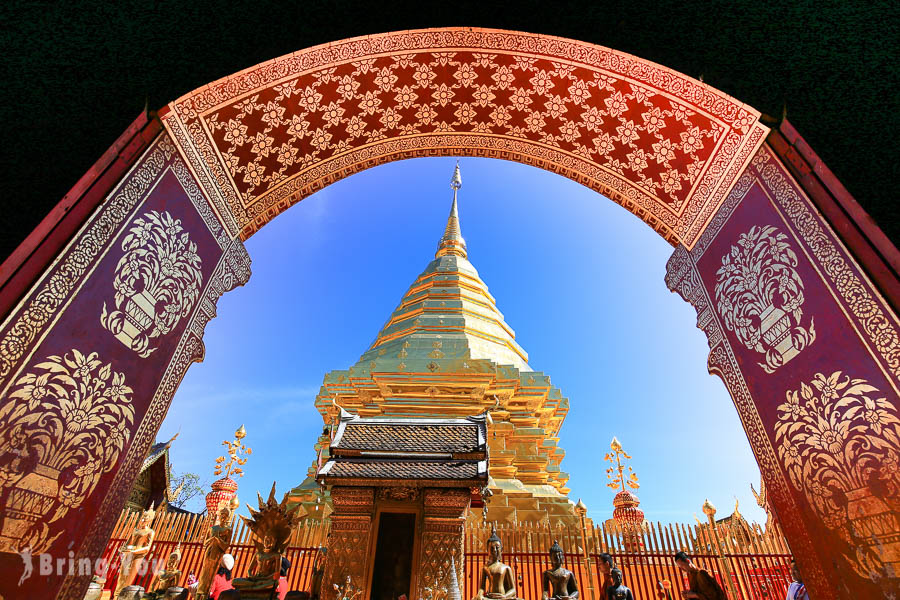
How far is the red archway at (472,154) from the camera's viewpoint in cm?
302

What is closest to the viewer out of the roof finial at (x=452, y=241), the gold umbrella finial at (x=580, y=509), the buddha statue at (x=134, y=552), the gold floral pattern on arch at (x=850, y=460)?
the gold floral pattern on arch at (x=850, y=460)

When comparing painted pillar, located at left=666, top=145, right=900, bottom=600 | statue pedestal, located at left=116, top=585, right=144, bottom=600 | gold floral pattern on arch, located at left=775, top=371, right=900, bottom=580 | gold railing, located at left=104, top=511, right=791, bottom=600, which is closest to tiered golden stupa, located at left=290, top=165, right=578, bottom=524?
gold railing, located at left=104, top=511, right=791, bottom=600

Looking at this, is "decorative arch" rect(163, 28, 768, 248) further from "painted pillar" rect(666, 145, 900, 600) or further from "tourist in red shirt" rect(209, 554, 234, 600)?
"tourist in red shirt" rect(209, 554, 234, 600)

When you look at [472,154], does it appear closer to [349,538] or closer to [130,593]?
[349,538]

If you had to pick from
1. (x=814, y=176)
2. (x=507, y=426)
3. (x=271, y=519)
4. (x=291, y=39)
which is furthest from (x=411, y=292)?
(x=814, y=176)

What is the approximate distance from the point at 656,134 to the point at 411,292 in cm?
1313

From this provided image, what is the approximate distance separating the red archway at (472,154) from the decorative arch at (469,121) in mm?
22

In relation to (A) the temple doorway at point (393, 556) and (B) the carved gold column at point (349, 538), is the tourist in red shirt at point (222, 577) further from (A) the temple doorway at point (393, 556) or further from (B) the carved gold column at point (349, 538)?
(A) the temple doorway at point (393, 556)

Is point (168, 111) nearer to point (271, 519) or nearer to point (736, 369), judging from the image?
point (271, 519)

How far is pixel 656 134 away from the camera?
4.99 m

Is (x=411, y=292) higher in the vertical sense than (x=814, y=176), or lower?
higher

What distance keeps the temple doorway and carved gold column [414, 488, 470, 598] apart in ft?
0.86

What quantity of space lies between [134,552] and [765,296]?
9399 millimetres

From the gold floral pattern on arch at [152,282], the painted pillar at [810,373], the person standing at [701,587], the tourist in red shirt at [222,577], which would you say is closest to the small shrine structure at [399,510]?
the tourist in red shirt at [222,577]
